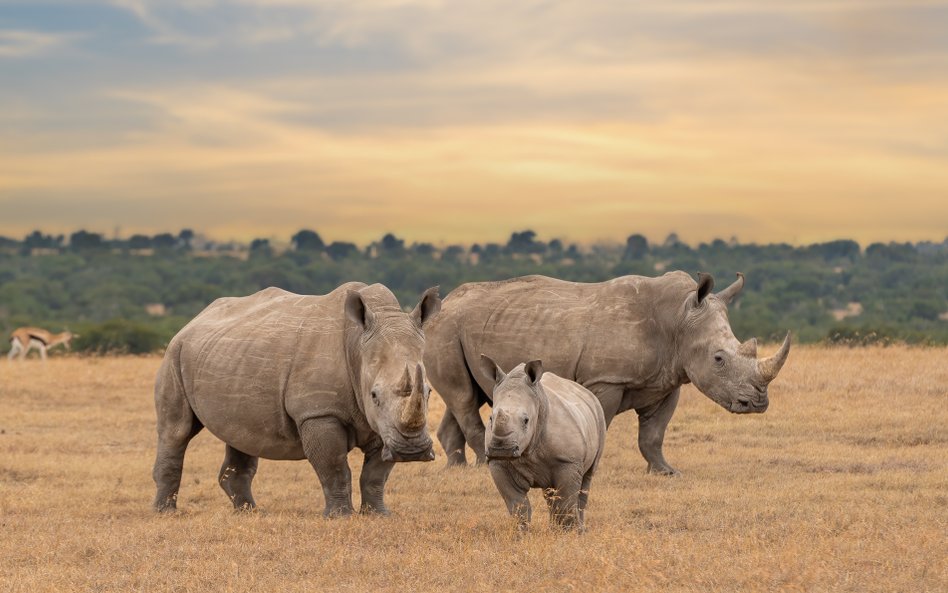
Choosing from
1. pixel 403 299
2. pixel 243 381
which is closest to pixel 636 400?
pixel 243 381

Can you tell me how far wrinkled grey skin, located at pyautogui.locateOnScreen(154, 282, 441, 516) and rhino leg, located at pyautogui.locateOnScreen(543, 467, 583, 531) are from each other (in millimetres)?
980

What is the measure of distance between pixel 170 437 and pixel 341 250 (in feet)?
390

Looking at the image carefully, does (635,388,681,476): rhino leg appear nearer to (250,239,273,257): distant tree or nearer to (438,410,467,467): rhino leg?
(438,410,467,467): rhino leg

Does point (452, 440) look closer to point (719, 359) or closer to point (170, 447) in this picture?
point (719, 359)

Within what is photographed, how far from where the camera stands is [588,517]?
1094cm

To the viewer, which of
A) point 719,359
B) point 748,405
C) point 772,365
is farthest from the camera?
point 719,359

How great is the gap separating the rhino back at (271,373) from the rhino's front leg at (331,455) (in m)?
0.11

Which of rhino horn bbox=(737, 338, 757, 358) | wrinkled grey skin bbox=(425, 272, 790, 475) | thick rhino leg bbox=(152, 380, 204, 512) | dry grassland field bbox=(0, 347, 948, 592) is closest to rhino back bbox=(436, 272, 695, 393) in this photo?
wrinkled grey skin bbox=(425, 272, 790, 475)

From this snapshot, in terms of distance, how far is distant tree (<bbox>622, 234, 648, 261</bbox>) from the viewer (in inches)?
4970

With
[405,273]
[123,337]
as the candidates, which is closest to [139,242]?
[405,273]

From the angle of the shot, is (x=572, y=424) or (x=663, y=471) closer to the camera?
(x=572, y=424)

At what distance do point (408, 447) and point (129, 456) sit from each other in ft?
24.7

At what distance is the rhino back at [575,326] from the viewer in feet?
43.3

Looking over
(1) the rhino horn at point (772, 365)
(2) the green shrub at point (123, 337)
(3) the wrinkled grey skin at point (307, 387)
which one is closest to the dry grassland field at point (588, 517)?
(3) the wrinkled grey skin at point (307, 387)
